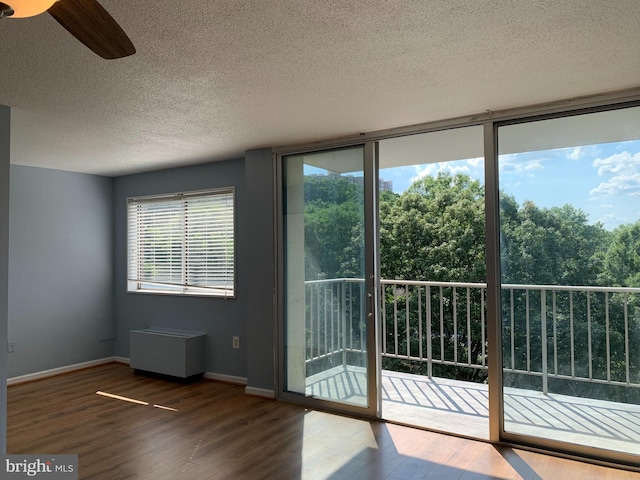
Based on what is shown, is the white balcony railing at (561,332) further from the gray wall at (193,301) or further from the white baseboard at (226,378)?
the white baseboard at (226,378)

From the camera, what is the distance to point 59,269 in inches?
203

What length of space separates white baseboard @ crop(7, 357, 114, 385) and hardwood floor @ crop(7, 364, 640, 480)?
448 mm

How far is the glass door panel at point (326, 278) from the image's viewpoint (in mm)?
3729

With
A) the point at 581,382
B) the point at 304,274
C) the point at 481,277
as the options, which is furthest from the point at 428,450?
the point at 481,277

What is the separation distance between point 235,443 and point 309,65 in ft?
8.27

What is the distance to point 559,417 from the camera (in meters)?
2.97

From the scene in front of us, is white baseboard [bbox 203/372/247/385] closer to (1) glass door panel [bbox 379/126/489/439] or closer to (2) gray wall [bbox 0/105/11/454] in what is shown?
(1) glass door panel [bbox 379/126/489/439]

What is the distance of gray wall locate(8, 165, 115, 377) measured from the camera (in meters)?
4.79

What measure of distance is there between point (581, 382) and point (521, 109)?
1.84 metres

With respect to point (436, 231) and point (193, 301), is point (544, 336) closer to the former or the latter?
point (193, 301)

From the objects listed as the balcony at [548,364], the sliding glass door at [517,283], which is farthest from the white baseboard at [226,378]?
the balcony at [548,364]

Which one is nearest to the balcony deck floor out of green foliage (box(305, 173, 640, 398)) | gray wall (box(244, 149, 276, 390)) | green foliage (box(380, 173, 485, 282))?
green foliage (box(305, 173, 640, 398))

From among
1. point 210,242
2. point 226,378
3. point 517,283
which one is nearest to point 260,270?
point 210,242

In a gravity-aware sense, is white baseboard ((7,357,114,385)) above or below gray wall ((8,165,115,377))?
below
